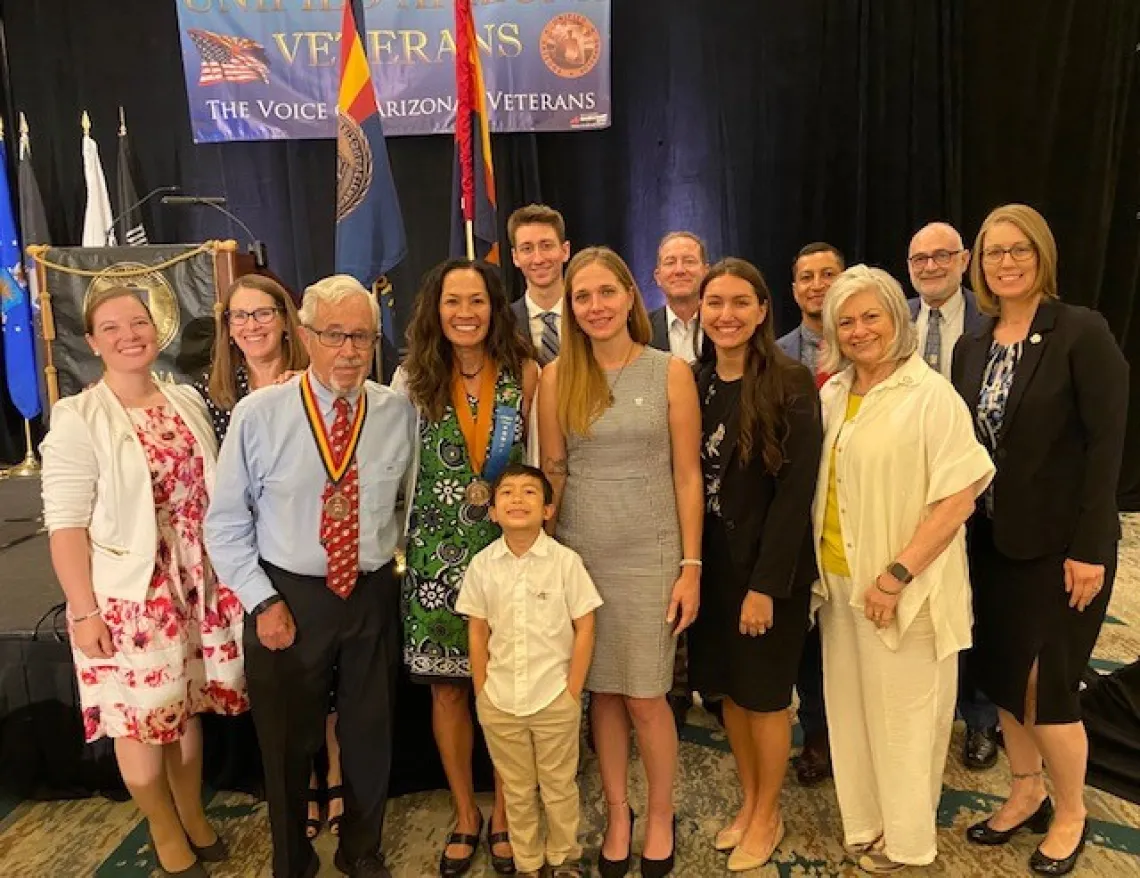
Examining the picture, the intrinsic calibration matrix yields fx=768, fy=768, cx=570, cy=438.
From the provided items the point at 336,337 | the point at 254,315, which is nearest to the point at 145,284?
the point at 254,315

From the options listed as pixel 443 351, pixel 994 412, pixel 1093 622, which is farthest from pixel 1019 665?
pixel 443 351

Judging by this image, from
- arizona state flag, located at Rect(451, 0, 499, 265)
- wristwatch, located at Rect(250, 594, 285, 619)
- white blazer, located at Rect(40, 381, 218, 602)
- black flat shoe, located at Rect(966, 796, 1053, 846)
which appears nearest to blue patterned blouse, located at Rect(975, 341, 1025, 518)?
black flat shoe, located at Rect(966, 796, 1053, 846)

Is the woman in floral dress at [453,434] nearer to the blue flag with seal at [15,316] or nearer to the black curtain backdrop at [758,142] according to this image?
the black curtain backdrop at [758,142]

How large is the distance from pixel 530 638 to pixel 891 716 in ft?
3.13

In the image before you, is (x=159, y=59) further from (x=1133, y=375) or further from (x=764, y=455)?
(x=1133, y=375)

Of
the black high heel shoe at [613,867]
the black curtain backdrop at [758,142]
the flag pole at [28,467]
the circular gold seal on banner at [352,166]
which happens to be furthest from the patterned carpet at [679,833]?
the black curtain backdrop at [758,142]

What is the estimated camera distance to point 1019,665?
2066 mm

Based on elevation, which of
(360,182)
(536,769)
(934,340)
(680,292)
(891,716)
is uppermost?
(360,182)

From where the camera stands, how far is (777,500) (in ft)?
6.35

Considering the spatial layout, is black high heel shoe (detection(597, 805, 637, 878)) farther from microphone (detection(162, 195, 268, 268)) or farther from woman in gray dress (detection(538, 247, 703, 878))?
microphone (detection(162, 195, 268, 268))

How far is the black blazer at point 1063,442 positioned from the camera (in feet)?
6.28

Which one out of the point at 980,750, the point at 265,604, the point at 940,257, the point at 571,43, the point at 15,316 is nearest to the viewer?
the point at 265,604

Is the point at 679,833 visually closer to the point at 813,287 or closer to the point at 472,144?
the point at 813,287

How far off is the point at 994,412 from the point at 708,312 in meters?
0.82
